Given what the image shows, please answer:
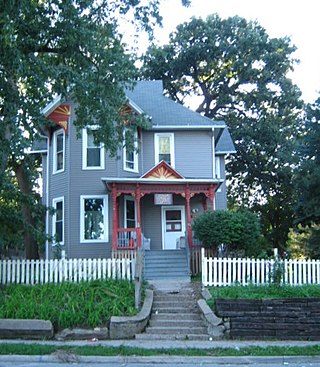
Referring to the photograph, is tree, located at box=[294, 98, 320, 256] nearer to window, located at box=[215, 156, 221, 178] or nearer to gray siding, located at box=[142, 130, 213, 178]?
gray siding, located at box=[142, 130, 213, 178]

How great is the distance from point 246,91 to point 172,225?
18.4 m

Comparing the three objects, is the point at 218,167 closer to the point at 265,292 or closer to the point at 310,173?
the point at 310,173

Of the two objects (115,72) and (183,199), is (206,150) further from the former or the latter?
(115,72)

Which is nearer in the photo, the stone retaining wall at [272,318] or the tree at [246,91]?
the stone retaining wall at [272,318]

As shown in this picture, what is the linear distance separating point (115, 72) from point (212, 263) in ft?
21.0

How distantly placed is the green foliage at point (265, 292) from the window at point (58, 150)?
11.0 meters

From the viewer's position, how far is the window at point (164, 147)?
22.9 m

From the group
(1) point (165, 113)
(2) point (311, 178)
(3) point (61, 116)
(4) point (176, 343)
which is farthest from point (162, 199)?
(4) point (176, 343)

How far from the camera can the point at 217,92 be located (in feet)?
126

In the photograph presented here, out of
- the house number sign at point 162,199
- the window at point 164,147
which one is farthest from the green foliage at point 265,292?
the window at point 164,147

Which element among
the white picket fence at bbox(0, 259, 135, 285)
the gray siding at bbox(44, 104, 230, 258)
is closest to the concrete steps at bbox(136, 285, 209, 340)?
the white picket fence at bbox(0, 259, 135, 285)

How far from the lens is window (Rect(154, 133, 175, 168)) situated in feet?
75.0

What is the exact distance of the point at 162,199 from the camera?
21.0 m

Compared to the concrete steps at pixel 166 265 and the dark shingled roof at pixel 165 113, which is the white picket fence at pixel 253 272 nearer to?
the concrete steps at pixel 166 265
